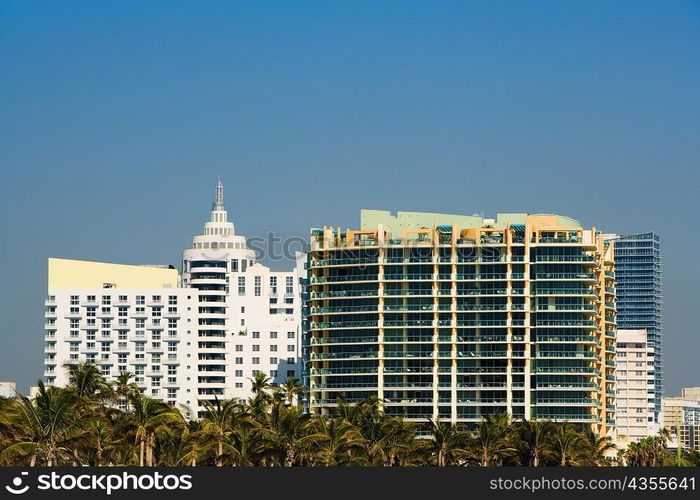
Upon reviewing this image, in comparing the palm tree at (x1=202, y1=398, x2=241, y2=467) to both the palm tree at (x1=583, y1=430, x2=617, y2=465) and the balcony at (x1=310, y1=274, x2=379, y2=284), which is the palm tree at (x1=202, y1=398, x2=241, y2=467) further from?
the balcony at (x1=310, y1=274, x2=379, y2=284)

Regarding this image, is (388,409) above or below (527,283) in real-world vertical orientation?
below

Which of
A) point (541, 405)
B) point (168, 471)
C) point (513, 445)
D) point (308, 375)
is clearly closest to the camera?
point (168, 471)

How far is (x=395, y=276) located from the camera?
615 ft

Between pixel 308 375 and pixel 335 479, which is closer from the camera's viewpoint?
pixel 335 479

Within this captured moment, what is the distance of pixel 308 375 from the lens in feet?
646

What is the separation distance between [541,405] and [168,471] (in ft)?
391

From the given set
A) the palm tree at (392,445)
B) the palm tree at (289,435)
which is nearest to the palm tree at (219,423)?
the palm tree at (289,435)

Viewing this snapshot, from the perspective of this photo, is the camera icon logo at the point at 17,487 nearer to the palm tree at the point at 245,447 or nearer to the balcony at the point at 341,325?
the palm tree at the point at 245,447

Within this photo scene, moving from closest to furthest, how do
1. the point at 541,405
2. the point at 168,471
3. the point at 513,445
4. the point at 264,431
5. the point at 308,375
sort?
the point at 168,471, the point at 264,431, the point at 513,445, the point at 541,405, the point at 308,375

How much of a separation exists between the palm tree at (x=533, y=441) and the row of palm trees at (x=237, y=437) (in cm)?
9

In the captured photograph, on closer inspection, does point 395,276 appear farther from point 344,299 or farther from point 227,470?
point 227,470

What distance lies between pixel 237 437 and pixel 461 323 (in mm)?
70294

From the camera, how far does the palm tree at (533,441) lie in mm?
138625

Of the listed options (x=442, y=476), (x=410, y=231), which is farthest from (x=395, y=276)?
(x=442, y=476)
